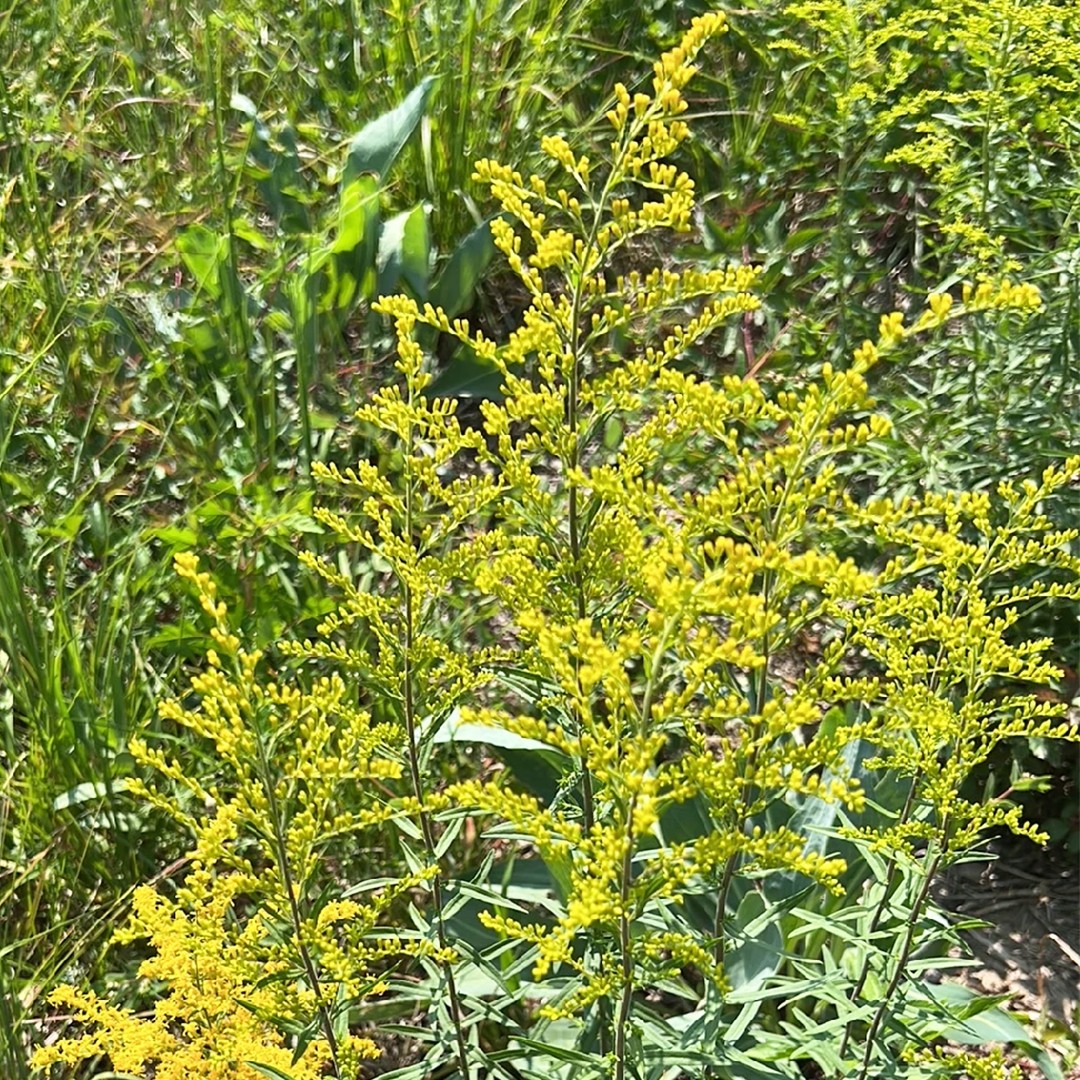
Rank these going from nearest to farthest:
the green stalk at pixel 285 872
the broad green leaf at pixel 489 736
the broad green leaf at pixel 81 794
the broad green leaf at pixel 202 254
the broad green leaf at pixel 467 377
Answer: the green stalk at pixel 285 872
the broad green leaf at pixel 489 736
the broad green leaf at pixel 81 794
the broad green leaf at pixel 202 254
the broad green leaf at pixel 467 377

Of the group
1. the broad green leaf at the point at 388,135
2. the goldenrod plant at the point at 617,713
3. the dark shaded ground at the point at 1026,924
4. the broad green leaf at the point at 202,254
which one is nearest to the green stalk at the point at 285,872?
the goldenrod plant at the point at 617,713

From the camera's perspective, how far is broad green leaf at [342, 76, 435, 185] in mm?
3344

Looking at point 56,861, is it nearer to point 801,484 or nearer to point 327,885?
point 327,885

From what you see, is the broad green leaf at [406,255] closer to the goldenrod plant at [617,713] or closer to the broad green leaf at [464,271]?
the broad green leaf at [464,271]

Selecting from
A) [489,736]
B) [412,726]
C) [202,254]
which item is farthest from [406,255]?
[412,726]

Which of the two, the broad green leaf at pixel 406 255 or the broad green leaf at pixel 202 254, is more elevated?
the broad green leaf at pixel 202 254

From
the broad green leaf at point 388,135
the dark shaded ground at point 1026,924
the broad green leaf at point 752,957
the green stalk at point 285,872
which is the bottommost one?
the dark shaded ground at point 1026,924

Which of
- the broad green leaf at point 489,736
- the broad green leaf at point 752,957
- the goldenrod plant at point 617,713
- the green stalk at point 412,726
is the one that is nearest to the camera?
the goldenrod plant at point 617,713

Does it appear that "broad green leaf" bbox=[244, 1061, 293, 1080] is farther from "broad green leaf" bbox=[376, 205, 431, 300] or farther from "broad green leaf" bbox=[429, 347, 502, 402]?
"broad green leaf" bbox=[376, 205, 431, 300]

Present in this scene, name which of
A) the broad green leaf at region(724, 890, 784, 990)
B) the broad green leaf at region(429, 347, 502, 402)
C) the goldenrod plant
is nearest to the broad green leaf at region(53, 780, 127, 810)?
the goldenrod plant

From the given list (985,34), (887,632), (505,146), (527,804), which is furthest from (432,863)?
(505,146)

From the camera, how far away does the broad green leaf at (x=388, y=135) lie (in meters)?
3.34

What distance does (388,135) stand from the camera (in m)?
3.36

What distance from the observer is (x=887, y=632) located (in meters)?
1.58
